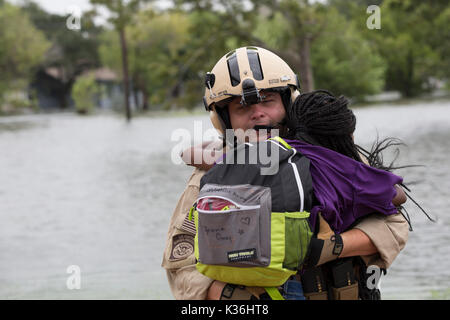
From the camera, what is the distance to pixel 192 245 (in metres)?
2.30

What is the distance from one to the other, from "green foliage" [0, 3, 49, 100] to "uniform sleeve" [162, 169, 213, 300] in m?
59.3

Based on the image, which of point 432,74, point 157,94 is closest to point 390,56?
point 432,74

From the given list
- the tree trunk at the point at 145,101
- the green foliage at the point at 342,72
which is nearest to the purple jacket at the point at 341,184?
the green foliage at the point at 342,72

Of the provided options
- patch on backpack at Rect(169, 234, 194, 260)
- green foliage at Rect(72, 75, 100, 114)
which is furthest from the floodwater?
green foliage at Rect(72, 75, 100, 114)

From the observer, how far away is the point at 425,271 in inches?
261

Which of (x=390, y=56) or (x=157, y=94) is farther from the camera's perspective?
(x=390, y=56)

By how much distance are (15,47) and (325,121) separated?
2456 inches

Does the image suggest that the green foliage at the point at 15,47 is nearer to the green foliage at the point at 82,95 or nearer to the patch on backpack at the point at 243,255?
the green foliage at the point at 82,95

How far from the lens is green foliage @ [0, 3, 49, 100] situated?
192 feet

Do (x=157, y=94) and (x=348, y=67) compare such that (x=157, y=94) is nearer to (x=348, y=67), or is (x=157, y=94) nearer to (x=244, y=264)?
(x=244, y=264)

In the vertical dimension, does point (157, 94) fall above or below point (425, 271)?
above

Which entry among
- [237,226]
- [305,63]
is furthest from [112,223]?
[305,63]
